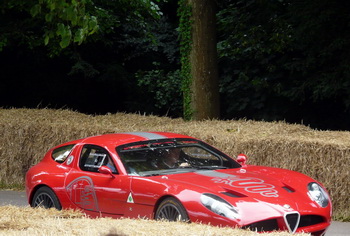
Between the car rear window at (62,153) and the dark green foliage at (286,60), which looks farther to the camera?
the dark green foliage at (286,60)

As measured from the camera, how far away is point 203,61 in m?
18.0

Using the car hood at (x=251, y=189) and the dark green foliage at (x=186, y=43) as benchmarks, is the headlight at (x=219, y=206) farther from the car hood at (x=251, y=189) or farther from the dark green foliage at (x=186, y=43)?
the dark green foliage at (x=186, y=43)

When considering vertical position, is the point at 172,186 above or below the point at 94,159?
below

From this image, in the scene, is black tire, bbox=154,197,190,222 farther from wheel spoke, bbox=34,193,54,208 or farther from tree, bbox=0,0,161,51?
tree, bbox=0,0,161,51

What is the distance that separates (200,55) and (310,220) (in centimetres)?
968

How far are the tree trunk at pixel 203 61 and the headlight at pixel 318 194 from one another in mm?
8589

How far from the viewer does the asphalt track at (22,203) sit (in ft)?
35.3

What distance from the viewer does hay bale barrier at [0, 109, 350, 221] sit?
1215 cm

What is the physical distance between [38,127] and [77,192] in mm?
6268

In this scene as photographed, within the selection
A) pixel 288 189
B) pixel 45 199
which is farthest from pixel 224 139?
pixel 288 189

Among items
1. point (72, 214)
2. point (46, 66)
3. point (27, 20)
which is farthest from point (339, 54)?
point (72, 214)

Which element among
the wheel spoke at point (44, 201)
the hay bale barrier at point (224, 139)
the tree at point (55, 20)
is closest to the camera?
the wheel spoke at point (44, 201)

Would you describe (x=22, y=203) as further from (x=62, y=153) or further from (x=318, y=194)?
(x=318, y=194)

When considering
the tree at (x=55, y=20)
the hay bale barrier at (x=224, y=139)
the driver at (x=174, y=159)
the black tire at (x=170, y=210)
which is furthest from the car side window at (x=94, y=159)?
the tree at (x=55, y=20)
